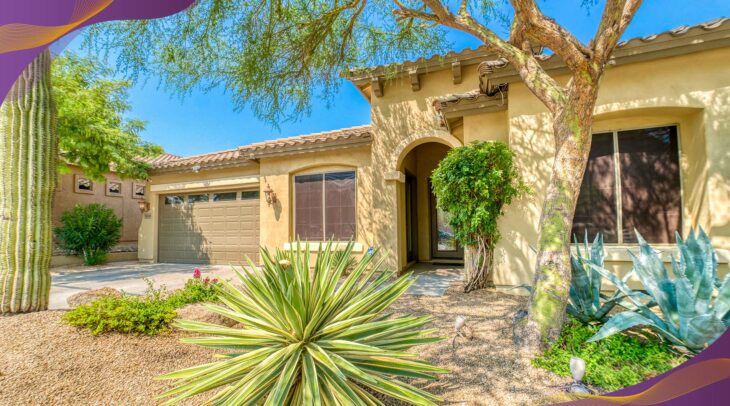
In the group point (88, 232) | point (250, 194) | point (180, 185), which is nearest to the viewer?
point (250, 194)

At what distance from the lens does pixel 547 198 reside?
3.50m

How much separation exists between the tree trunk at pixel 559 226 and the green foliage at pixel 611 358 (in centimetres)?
18

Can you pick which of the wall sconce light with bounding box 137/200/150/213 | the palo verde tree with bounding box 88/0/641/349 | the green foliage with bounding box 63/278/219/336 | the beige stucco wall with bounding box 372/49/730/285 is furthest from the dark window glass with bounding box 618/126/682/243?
the wall sconce light with bounding box 137/200/150/213

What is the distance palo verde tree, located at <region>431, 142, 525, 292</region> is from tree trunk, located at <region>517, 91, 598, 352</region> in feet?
7.54

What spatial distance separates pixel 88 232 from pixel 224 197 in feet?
18.1

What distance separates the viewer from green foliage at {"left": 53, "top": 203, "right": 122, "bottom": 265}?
1168cm

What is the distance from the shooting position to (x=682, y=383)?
5.66ft

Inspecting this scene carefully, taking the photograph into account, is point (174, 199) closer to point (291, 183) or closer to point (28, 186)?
point (291, 183)

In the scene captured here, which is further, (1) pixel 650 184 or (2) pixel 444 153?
(2) pixel 444 153

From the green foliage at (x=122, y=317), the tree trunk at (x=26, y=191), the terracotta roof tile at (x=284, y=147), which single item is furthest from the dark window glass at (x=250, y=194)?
the green foliage at (x=122, y=317)

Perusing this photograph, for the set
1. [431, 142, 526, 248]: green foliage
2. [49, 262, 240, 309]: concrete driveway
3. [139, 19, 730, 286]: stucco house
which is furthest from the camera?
[49, 262, 240, 309]: concrete driveway

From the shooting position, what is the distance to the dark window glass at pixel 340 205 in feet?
30.4

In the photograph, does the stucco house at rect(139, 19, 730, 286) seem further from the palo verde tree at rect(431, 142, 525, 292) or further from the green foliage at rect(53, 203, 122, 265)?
the green foliage at rect(53, 203, 122, 265)

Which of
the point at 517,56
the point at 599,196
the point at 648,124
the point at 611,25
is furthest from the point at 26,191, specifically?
the point at 648,124
